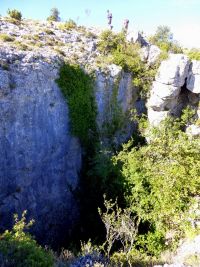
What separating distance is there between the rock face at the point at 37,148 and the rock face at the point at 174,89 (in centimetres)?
623

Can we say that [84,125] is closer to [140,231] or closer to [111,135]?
[111,135]

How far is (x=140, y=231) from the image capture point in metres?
16.4

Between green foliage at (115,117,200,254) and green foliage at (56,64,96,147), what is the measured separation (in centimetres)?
245

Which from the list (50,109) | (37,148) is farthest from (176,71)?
(37,148)

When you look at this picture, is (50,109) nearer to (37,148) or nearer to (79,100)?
(79,100)

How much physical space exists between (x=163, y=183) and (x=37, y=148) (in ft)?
21.0

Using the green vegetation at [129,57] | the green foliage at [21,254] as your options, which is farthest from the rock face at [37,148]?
the green foliage at [21,254]

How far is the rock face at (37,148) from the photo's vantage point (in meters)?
15.5

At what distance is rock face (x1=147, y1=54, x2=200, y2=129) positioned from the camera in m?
20.6

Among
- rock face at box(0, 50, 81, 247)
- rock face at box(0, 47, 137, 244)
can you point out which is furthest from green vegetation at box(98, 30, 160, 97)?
rock face at box(0, 50, 81, 247)

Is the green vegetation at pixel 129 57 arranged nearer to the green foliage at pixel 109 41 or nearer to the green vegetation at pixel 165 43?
the green foliage at pixel 109 41

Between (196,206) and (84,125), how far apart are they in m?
7.20

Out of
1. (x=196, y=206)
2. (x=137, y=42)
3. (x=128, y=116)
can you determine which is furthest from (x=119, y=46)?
(x=196, y=206)

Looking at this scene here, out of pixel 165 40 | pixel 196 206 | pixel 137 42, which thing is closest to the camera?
pixel 196 206
